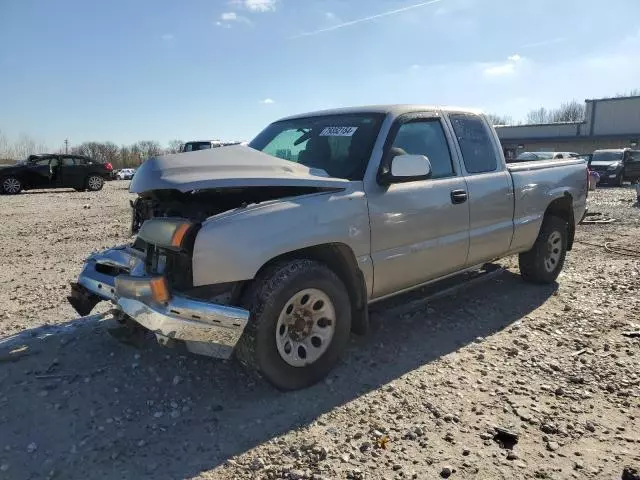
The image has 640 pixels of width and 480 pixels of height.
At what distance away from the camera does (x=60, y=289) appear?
5746 mm

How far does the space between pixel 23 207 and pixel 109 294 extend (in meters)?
12.8

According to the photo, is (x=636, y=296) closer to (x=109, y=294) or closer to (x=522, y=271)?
(x=522, y=271)

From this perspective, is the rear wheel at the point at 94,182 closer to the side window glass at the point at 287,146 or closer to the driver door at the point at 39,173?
the driver door at the point at 39,173

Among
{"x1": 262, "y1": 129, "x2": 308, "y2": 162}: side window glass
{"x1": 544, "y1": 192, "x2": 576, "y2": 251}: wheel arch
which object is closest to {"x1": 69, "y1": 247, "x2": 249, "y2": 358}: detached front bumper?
{"x1": 262, "y1": 129, "x2": 308, "y2": 162}: side window glass

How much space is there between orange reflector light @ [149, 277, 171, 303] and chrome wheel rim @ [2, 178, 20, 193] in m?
Result: 19.3

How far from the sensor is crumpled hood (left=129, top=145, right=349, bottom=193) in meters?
3.19

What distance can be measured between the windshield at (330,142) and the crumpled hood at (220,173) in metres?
0.25

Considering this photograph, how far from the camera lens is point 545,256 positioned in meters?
5.95

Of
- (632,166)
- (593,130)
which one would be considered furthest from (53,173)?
(593,130)

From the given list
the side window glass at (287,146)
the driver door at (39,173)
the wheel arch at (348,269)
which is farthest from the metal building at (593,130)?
the wheel arch at (348,269)

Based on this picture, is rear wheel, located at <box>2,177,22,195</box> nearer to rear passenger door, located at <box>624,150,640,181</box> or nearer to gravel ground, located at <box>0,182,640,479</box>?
gravel ground, located at <box>0,182,640,479</box>

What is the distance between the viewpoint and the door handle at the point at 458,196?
174 inches

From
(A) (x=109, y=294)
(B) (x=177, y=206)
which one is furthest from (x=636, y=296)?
(A) (x=109, y=294)

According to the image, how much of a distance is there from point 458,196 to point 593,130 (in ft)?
176
